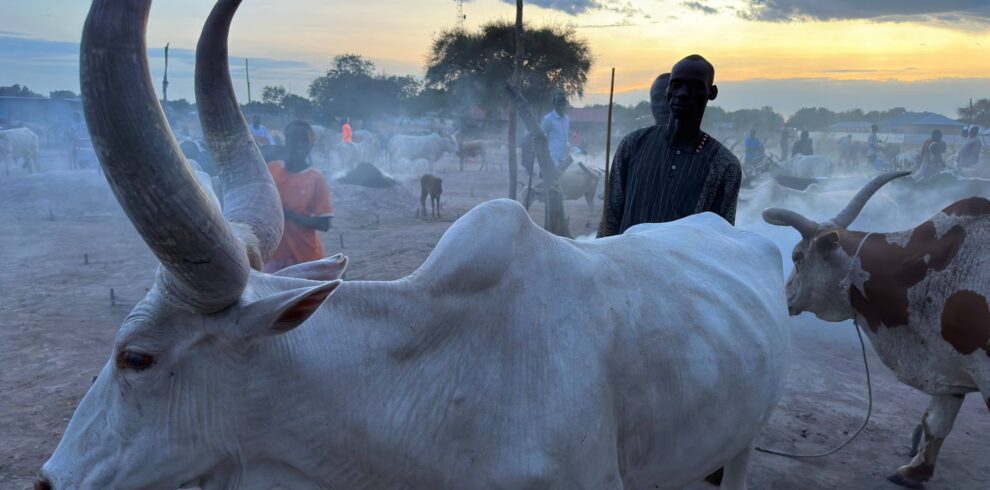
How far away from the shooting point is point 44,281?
9234 millimetres

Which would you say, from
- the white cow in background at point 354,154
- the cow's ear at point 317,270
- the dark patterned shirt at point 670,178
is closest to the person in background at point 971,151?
the dark patterned shirt at point 670,178

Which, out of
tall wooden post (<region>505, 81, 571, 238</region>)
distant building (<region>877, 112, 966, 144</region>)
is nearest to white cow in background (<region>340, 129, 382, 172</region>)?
tall wooden post (<region>505, 81, 571, 238</region>)

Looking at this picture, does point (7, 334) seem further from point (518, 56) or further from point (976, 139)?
→ point (976, 139)

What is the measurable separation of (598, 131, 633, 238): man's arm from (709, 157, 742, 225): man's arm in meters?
0.48

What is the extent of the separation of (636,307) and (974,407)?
16.5 feet

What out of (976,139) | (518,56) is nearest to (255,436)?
(518,56)

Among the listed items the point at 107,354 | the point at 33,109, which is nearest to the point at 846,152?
the point at 107,354

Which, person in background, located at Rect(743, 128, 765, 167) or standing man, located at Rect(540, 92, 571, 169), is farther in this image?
person in background, located at Rect(743, 128, 765, 167)

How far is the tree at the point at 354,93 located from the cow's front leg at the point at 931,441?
144ft

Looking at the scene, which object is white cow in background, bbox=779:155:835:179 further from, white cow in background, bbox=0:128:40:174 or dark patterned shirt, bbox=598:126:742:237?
white cow in background, bbox=0:128:40:174

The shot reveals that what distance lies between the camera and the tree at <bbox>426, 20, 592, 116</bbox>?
2791 centimetres

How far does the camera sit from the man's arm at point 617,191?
366cm

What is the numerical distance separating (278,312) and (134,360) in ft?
1.33

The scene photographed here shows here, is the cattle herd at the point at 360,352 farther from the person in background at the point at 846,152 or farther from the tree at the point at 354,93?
the tree at the point at 354,93
